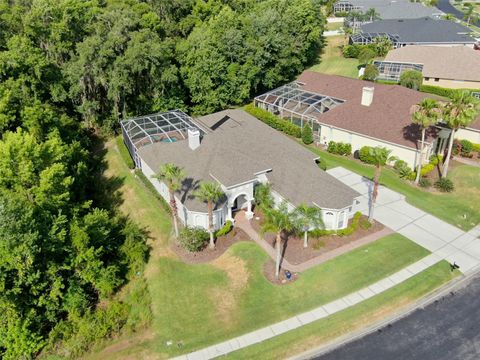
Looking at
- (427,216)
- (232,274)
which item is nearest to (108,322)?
(232,274)

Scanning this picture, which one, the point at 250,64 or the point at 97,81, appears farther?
the point at 250,64

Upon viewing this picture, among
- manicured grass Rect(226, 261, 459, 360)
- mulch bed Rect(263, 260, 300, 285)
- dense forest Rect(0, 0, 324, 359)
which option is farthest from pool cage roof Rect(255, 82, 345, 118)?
manicured grass Rect(226, 261, 459, 360)

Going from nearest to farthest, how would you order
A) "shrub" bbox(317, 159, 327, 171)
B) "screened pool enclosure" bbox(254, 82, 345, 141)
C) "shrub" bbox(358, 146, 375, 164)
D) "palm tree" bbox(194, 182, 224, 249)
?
"palm tree" bbox(194, 182, 224, 249), "shrub" bbox(317, 159, 327, 171), "shrub" bbox(358, 146, 375, 164), "screened pool enclosure" bbox(254, 82, 345, 141)

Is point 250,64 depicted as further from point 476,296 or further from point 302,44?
point 476,296

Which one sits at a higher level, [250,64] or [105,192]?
[250,64]

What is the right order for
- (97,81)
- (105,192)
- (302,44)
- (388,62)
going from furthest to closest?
1. (302,44)
2. (388,62)
3. (97,81)
4. (105,192)

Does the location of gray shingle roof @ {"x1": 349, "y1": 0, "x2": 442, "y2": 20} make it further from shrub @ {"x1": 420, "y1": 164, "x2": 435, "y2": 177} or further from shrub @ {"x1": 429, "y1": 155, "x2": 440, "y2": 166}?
shrub @ {"x1": 420, "y1": 164, "x2": 435, "y2": 177}

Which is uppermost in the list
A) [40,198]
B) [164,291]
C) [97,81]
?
[97,81]

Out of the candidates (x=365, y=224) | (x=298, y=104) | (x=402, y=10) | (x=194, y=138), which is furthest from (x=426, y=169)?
(x=402, y=10)
